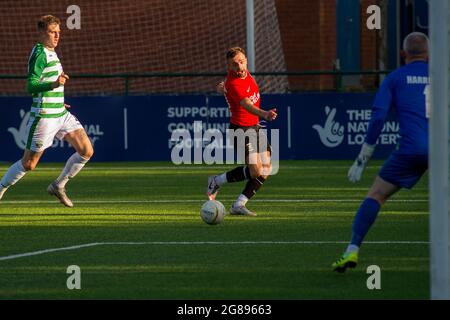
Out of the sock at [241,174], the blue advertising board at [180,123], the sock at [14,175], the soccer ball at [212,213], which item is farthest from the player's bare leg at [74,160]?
the blue advertising board at [180,123]

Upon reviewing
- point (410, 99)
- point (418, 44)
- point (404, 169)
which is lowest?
point (404, 169)

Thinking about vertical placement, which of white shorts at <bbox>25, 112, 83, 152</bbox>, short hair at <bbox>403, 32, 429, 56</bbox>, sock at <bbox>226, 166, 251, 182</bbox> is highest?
short hair at <bbox>403, 32, 429, 56</bbox>

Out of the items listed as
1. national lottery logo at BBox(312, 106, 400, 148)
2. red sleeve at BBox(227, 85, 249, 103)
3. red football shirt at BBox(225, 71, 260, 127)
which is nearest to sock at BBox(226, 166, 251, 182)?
red football shirt at BBox(225, 71, 260, 127)

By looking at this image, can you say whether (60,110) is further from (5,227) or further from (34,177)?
(34,177)

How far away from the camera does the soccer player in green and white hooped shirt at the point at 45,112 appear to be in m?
16.4

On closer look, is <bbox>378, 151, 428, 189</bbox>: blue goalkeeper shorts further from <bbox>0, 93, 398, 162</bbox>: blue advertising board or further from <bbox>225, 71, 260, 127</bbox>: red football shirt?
<bbox>0, 93, 398, 162</bbox>: blue advertising board

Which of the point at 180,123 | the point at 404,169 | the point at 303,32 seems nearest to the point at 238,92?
A: the point at 404,169

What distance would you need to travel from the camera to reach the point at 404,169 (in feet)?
37.1

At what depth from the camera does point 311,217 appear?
639 inches

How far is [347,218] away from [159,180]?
688cm

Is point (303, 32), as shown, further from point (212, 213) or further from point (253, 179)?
point (212, 213)

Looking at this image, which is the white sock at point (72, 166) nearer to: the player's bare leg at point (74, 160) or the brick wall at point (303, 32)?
the player's bare leg at point (74, 160)

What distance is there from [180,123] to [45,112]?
9.94 metres

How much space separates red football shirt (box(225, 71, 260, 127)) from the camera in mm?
16469
